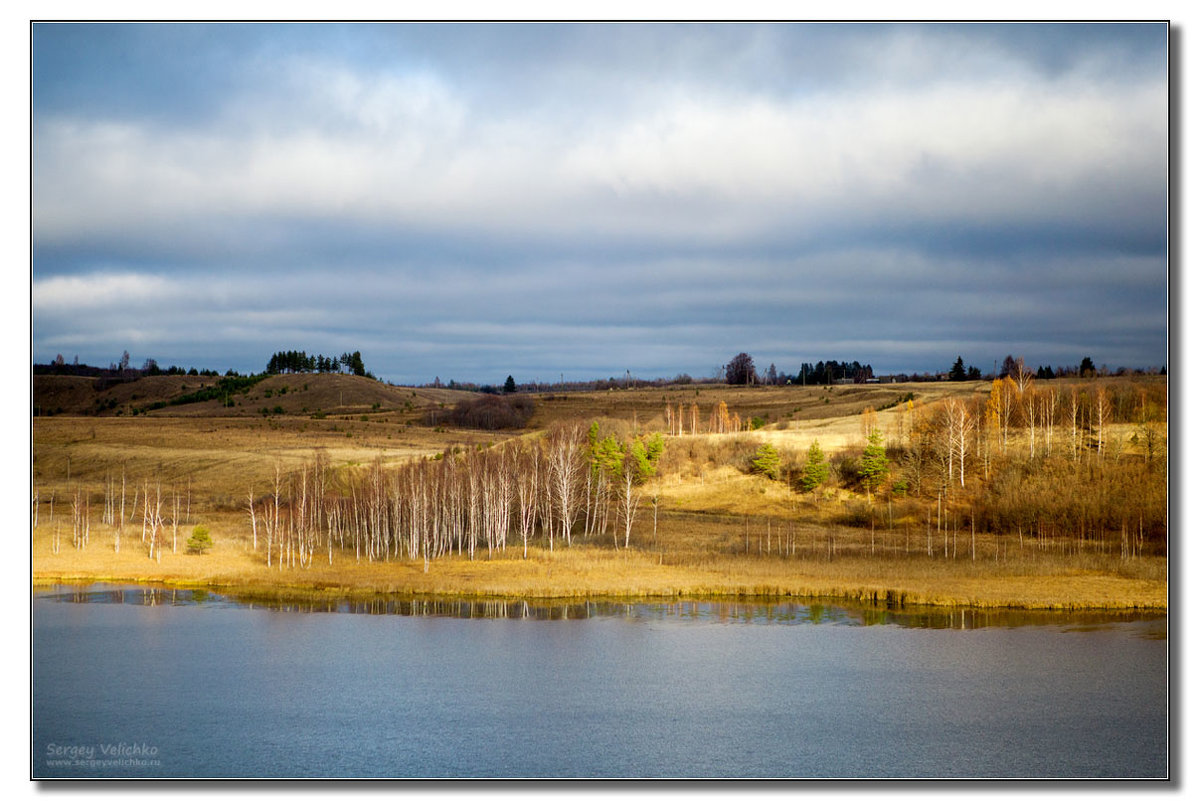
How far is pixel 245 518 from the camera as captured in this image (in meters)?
49.0

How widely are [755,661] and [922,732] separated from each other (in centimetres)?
605

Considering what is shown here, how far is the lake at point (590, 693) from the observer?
1958cm

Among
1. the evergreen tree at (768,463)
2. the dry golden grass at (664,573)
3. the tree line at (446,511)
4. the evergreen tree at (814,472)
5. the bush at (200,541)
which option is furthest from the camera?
the evergreen tree at (768,463)

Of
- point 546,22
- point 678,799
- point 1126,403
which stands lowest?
point 678,799

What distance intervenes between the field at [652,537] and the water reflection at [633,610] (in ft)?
3.46

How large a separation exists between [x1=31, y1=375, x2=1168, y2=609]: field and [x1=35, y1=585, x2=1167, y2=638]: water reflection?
3.46 feet

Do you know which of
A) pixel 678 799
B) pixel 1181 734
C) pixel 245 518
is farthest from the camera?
pixel 245 518

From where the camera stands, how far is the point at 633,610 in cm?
3372

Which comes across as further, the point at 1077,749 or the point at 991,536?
the point at 991,536

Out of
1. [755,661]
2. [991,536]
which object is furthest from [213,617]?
[991,536]

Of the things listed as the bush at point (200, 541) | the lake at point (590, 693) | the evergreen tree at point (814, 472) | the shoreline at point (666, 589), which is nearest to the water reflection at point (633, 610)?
the lake at point (590, 693)

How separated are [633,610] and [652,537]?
47.6 feet

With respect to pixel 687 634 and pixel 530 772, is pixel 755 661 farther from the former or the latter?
pixel 530 772

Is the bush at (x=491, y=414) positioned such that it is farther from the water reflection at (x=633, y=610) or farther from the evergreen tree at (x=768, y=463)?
the water reflection at (x=633, y=610)
